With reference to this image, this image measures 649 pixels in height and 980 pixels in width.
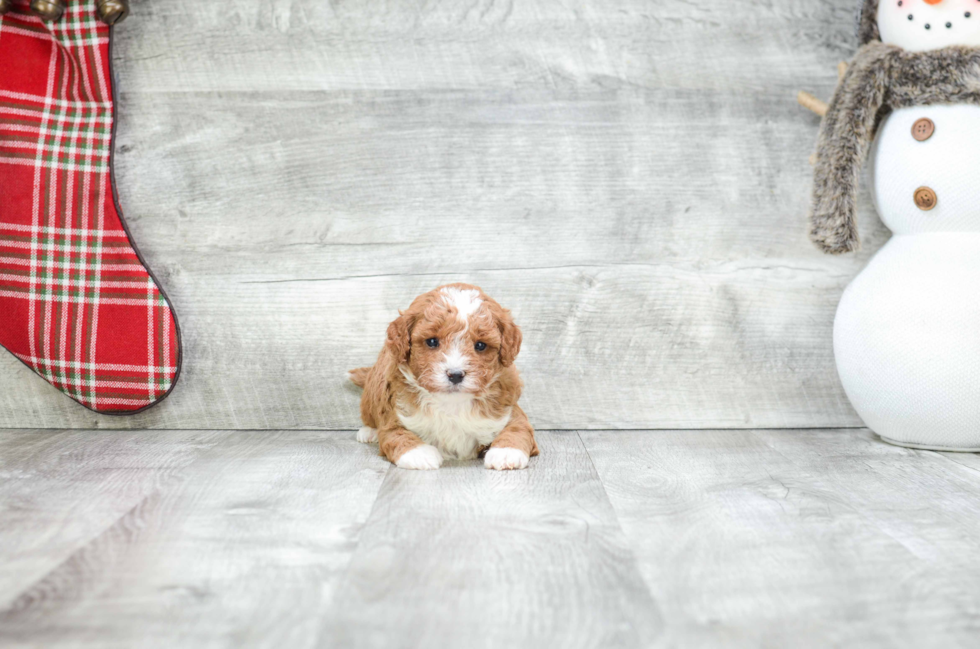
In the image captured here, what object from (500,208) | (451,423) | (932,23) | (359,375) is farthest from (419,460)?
(932,23)

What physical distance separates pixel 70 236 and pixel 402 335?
865mm

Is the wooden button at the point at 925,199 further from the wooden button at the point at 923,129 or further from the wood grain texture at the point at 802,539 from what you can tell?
the wood grain texture at the point at 802,539

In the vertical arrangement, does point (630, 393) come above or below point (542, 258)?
below

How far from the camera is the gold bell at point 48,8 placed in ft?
5.46

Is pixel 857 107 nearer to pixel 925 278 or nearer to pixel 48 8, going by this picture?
pixel 925 278

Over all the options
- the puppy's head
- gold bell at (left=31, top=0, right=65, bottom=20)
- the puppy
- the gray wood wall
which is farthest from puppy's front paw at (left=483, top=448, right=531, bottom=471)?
gold bell at (left=31, top=0, right=65, bottom=20)

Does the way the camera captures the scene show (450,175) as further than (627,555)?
Yes

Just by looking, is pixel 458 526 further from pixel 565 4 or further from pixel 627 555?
pixel 565 4

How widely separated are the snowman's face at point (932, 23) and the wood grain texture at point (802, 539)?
2.79 ft

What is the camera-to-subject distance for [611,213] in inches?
72.7

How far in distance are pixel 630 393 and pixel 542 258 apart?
394 millimetres

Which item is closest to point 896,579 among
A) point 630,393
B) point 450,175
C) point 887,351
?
point 887,351

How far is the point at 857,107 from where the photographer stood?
5.28ft

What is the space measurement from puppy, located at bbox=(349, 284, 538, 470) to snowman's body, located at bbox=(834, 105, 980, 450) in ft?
2.47
